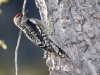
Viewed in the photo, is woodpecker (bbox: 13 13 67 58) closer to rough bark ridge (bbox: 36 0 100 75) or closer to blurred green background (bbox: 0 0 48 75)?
rough bark ridge (bbox: 36 0 100 75)

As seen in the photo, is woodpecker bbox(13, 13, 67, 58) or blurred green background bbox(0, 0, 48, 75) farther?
blurred green background bbox(0, 0, 48, 75)

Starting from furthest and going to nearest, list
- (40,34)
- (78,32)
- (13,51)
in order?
(13,51)
(40,34)
(78,32)

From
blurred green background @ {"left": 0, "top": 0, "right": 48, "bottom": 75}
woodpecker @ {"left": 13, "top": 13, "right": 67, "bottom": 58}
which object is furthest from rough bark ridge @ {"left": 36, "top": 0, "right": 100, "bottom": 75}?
blurred green background @ {"left": 0, "top": 0, "right": 48, "bottom": 75}

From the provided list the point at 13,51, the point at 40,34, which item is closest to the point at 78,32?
the point at 40,34

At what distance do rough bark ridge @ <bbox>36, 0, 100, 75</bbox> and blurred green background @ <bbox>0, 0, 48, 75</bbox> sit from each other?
1688mm

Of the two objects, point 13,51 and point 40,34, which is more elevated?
point 40,34

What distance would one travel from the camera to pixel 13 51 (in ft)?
12.2

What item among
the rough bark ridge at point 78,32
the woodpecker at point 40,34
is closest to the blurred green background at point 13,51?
the woodpecker at point 40,34

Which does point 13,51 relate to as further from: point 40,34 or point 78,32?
point 78,32

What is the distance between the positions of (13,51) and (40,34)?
1690 millimetres

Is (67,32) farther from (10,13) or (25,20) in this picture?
(10,13)

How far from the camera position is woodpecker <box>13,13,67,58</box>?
198 centimetres

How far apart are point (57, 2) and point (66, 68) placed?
430 mm

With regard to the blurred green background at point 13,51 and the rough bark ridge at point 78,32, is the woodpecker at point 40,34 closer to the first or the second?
Result: the rough bark ridge at point 78,32
